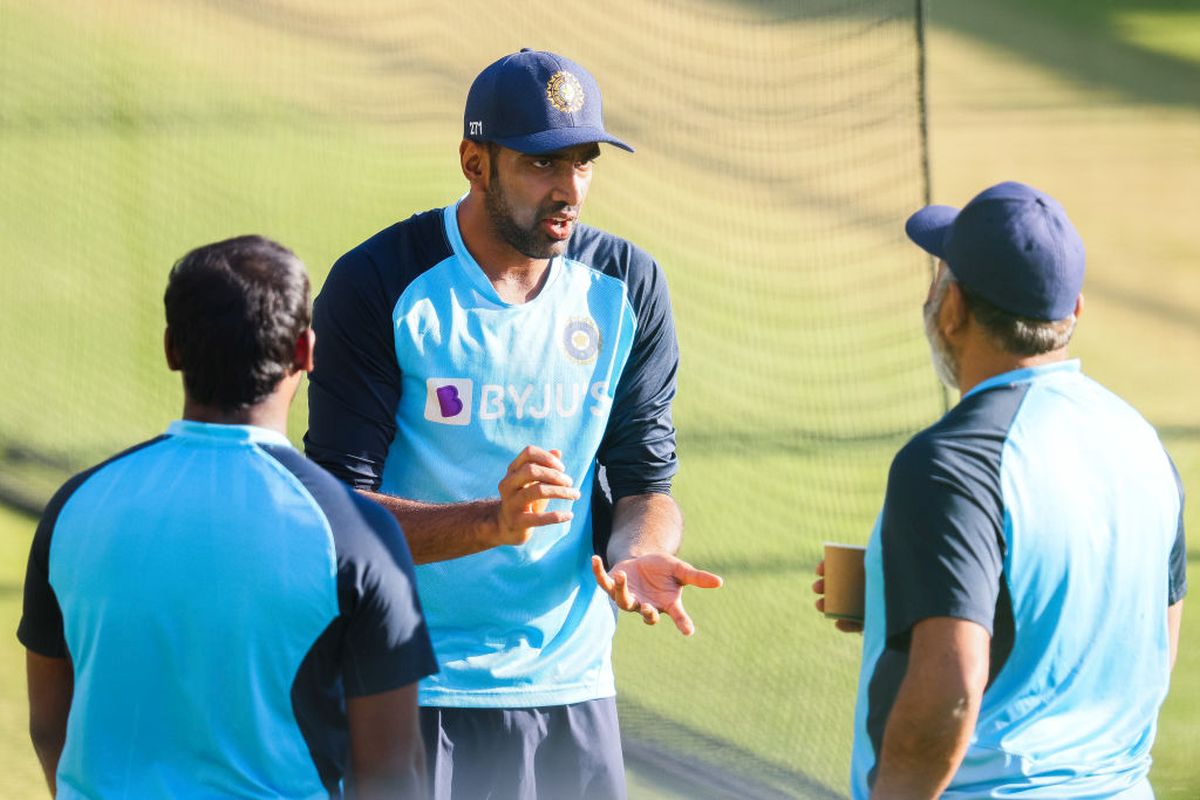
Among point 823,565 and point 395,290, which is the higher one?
point 395,290

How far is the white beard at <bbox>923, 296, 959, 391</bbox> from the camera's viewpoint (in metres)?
1.98

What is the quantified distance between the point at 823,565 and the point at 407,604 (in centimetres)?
66

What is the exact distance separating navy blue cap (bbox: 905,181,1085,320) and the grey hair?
0.01 meters

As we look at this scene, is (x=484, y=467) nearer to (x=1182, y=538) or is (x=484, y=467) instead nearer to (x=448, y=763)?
(x=448, y=763)

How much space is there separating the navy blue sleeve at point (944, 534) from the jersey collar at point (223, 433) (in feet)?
2.38

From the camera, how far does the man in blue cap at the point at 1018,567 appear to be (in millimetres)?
1736

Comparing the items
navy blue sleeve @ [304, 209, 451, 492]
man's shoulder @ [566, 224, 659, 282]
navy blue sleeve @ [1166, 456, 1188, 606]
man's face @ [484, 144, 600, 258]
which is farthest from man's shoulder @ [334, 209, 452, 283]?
navy blue sleeve @ [1166, 456, 1188, 606]

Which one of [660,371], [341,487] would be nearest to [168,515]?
[341,487]

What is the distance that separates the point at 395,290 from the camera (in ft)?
8.16

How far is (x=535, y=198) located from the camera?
2.52 meters

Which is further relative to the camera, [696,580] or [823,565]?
[696,580]

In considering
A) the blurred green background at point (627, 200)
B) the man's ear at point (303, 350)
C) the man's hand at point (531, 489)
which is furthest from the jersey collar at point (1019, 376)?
the blurred green background at point (627, 200)

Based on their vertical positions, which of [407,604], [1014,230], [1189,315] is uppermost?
[1014,230]

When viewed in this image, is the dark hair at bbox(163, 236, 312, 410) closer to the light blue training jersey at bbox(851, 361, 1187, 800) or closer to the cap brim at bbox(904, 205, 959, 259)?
the light blue training jersey at bbox(851, 361, 1187, 800)
